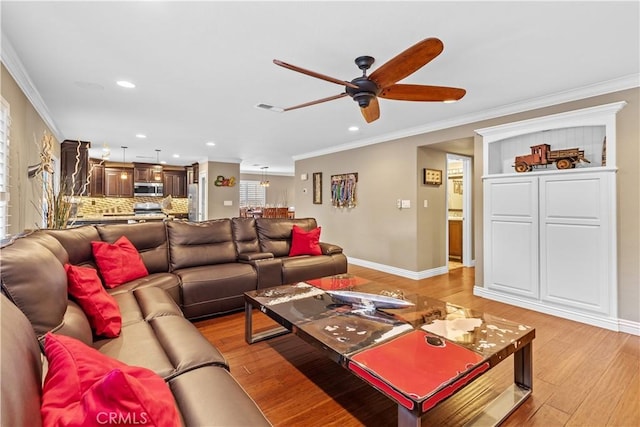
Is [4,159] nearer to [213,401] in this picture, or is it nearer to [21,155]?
[21,155]

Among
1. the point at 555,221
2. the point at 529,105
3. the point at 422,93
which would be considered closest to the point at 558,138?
the point at 529,105

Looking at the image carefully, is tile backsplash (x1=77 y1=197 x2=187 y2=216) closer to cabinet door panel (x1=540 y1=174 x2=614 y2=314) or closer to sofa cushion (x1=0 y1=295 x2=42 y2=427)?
sofa cushion (x1=0 y1=295 x2=42 y2=427)

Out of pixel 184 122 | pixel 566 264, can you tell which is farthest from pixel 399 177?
pixel 184 122

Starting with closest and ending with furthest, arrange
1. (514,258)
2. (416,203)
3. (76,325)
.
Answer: (76,325) < (514,258) < (416,203)

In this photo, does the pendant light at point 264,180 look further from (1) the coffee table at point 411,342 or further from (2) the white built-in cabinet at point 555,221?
(1) the coffee table at point 411,342

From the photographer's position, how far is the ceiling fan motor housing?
2221mm

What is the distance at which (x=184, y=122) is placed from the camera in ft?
15.2

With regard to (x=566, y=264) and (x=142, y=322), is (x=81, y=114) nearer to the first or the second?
(x=142, y=322)

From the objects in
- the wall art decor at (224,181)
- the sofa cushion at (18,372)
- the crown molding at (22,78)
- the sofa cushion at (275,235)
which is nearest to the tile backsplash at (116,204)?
the wall art decor at (224,181)

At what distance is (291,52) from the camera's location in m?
2.44

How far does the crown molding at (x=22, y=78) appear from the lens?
7.77 feet

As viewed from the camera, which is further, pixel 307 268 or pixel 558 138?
pixel 307 268

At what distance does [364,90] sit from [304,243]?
238 cm

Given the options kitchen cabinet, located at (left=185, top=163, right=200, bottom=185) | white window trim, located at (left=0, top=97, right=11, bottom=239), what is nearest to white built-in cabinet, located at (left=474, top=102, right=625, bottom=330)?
white window trim, located at (left=0, top=97, right=11, bottom=239)
